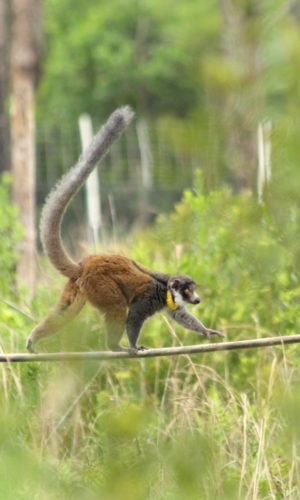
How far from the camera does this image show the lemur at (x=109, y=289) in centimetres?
370

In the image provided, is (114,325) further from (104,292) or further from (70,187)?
(70,187)

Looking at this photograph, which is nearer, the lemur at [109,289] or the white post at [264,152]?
the white post at [264,152]

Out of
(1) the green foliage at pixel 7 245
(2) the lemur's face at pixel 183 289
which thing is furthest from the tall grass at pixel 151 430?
(1) the green foliage at pixel 7 245

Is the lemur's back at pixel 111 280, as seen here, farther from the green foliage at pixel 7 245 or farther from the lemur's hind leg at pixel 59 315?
the green foliage at pixel 7 245

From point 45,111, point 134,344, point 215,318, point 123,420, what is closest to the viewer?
point 123,420

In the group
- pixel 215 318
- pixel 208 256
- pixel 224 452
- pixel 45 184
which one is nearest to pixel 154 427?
pixel 224 452

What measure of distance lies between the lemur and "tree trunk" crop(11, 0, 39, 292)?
8.29 m

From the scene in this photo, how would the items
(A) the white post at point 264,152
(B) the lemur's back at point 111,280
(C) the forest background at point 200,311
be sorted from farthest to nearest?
1. (B) the lemur's back at point 111,280
2. (A) the white post at point 264,152
3. (C) the forest background at point 200,311

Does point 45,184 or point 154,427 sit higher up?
point 45,184

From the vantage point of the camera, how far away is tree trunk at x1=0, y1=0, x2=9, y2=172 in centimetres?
1255

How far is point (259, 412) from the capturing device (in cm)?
457

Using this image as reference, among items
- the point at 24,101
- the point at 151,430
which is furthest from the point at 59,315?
the point at 24,101

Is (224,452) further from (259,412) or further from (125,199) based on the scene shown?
(125,199)

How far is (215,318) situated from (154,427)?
1.53m
